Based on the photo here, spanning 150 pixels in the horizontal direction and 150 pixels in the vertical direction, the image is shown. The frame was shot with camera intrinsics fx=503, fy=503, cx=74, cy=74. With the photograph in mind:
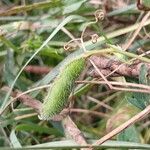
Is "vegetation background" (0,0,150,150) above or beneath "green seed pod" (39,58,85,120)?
beneath

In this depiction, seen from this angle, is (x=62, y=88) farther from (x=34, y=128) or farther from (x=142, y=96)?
(x=34, y=128)

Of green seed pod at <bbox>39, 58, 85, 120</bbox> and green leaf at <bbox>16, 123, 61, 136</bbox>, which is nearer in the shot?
green seed pod at <bbox>39, 58, 85, 120</bbox>


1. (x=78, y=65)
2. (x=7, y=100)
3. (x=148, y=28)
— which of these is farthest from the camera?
(x=148, y=28)

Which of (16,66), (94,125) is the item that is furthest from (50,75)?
(94,125)

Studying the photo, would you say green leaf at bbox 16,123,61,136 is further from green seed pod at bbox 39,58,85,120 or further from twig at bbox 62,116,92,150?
green seed pod at bbox 39,58,85,120

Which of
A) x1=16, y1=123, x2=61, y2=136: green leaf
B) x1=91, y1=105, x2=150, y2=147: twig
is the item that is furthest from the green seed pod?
x1=16, y1=123, x2=61, y2=136: green leaf

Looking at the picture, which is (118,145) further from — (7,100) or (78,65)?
(7,100)

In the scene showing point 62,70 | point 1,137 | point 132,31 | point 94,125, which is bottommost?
point 94,125

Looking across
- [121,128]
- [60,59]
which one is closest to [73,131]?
[121,128]

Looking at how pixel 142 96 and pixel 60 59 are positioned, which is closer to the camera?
pixel 142 96
